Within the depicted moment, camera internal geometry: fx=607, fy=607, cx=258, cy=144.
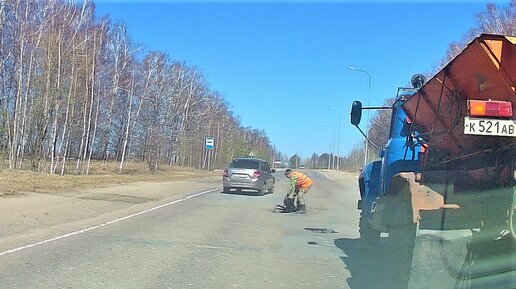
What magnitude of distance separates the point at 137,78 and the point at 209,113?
912 inches

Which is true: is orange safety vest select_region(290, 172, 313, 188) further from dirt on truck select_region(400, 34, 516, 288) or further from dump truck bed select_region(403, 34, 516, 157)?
dirt on truck select_region(400, 34, 516, 288)

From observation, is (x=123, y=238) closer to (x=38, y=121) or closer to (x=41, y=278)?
(x=41, y=278)

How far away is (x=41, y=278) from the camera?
7469mm

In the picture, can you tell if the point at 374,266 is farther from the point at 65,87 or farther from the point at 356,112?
the point at 65,87

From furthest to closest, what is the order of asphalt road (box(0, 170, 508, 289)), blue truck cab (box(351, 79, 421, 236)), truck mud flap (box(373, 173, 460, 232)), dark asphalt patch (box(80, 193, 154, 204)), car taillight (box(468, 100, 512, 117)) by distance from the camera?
dark asphalt patch (box(80, 193, 154, 204)), blue truck cab (box(351, 79, 421, 236)), asphalt road (box(0, 170, 508, 289)), truck mud flap (box(373, 173, 460, 232)), car taillight (box(468, 100, 512, 117))

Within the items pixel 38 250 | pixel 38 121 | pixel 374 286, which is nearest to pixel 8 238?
pixel 38 250

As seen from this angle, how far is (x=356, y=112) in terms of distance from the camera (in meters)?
9.49

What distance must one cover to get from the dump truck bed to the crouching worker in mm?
11800

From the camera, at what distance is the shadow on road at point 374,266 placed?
736 centimetres

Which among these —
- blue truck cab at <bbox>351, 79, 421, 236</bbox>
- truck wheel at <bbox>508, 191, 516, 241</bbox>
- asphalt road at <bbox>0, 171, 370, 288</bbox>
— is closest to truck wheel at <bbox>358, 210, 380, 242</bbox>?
blue truck cab at <bbox>351, 79, 421, 236</bbox>

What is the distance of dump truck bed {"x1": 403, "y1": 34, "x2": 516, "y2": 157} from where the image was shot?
15.8 feet

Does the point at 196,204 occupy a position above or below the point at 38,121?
below

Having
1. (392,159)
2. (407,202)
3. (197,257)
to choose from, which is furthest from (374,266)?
(407,202)

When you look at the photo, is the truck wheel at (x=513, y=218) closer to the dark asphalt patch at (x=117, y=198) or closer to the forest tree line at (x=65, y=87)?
the dark asphalt patch at (x=117, y=198)
